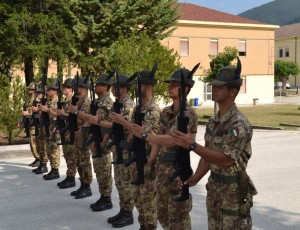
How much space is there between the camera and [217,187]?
12.2 ft

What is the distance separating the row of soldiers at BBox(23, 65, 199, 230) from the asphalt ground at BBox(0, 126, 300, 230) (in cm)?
28

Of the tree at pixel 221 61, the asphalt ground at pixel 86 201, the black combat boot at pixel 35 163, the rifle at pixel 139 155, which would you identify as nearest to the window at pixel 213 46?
the tree at pixel 221 61

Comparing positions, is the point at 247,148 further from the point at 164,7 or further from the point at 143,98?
the point at 164,7

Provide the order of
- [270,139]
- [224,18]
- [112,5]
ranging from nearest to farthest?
[270,139], [112,5], [224,18]

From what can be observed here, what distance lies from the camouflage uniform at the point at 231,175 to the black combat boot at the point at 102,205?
3223mm

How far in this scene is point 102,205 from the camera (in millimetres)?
6688

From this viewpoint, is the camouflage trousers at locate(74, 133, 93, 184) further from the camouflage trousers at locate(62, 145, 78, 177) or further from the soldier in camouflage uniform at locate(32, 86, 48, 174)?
the soldier in camouflage uniform at locate(32, 86, 48, 174)

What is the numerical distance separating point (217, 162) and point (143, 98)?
1.83 metres

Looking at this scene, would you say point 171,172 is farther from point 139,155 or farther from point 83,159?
point 83,159

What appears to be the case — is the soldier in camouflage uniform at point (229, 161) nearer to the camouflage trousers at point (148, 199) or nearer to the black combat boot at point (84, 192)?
the camouflage trousers at point (148, 199)

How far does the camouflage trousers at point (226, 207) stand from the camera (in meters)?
3.61

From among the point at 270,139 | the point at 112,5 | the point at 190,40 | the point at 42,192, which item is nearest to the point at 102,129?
the point at 42,192

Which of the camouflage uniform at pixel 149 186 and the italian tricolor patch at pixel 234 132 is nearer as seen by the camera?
the italian tricolor patch at pixel 234 132

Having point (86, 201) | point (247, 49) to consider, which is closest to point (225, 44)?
point (247, 49)
